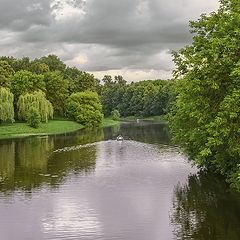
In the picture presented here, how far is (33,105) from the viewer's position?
3610 inches

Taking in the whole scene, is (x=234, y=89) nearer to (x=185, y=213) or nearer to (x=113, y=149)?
(x=185, y=213)

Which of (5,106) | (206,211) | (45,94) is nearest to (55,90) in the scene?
(45,94)

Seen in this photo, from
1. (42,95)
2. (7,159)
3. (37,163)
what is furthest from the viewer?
(42,95)

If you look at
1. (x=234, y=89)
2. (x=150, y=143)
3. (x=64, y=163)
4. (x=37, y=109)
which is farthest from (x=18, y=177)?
(x=37, y=109)

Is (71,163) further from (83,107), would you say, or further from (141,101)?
(141,101)

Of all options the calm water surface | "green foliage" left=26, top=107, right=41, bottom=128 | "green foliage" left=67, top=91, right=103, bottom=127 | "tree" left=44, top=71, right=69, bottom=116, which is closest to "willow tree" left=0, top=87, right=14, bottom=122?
"green foliage" left=26, top=107, right=41, bottom=128

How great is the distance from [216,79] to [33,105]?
6910 cm

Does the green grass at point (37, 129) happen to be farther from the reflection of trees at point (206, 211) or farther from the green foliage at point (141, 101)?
the green foliage at point (141, 101)

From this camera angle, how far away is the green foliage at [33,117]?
88750 millimetres

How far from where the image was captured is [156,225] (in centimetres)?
2642

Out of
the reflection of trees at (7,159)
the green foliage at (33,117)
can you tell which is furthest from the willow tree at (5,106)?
the reflection of trees at (7,159)

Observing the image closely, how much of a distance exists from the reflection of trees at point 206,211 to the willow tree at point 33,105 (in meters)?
57.8

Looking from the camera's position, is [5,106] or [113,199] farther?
[5,106]

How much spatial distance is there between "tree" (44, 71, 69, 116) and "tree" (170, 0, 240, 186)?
261 ft
